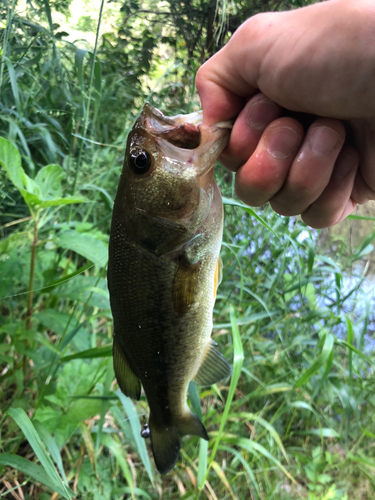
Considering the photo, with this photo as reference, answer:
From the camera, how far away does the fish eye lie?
117cm

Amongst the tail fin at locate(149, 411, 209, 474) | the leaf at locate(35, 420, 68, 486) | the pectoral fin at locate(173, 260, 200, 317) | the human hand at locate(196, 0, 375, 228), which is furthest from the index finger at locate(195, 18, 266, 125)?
the leaf at locate(35, 420, 68, 486)

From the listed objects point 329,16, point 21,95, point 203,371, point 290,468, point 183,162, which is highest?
point 329,16

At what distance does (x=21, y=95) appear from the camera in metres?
2.56

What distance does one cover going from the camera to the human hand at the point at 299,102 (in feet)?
3.22

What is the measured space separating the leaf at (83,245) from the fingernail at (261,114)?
0.85 metres

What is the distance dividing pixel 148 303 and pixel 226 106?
2.81 ft

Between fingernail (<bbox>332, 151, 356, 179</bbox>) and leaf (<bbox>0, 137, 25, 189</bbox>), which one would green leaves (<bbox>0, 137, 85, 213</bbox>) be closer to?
leaf (<bbox>0, 137, 25, 189</bbox>)

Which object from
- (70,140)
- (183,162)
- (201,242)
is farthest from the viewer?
(70,140)

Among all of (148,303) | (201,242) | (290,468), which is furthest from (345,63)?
(290,468)

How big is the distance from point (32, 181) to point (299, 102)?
1.22 metres

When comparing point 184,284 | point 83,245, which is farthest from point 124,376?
point 83,245

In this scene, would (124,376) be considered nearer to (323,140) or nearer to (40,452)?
(40,452)

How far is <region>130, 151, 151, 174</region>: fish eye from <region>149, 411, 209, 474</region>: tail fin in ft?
3.67

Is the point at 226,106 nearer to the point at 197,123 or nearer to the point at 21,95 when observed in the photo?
the point at 197,123
